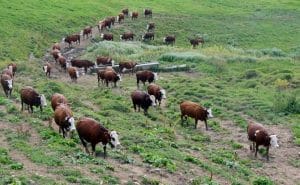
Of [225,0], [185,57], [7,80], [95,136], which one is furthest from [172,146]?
[225,0]

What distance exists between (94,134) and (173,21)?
41.1 meters

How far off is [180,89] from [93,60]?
379 inches

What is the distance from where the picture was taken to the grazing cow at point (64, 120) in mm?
19406

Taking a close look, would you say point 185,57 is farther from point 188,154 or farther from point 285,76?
point 188,154

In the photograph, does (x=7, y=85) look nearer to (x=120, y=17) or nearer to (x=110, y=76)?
(x=110, y=76)

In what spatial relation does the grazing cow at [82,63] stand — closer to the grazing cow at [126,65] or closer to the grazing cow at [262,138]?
the grazing cow at [126,65]

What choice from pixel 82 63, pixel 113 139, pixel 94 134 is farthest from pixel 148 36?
pixel 94 134

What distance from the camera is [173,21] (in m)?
58.3

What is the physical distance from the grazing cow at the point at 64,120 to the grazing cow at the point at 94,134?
1.80 feet

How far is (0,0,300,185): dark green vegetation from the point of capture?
17359 millimetres

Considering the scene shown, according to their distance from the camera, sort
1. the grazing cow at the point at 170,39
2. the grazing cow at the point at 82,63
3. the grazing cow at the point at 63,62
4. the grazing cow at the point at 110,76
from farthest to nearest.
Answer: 1. the grazing cow at the point at 170,39
2. the grazing cow at the point at 82,63
3. the grazing cow at the point at 63,62
4. the grazing cow at the point at 110,76

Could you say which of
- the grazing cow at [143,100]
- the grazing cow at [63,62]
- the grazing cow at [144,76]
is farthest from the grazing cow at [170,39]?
the grazing cow at [143,100]

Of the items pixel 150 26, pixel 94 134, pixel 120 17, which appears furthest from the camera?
pixel 120 17

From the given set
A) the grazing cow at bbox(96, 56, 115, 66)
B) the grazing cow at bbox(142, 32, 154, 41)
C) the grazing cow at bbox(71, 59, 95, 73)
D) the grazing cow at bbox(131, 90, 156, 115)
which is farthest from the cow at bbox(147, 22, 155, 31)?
the grazing cow at bbox(131, 90, 156, 115)
